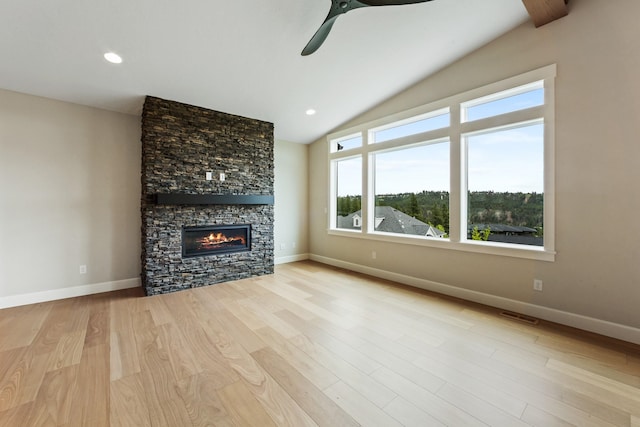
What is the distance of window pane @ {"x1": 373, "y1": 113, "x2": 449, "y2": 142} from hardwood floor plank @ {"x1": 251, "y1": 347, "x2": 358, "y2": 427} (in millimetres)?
3651

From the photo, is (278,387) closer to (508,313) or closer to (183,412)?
(183,412)

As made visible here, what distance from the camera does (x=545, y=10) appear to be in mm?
2750

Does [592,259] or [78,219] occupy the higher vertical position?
[78,219]

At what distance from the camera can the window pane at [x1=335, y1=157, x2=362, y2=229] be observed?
5211 millimetres

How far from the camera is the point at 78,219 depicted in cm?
374

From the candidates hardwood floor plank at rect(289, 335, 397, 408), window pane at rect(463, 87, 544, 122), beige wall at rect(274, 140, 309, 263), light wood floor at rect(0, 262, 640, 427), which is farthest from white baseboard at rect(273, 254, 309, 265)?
window pane at rect(463, 87, 544, 122)

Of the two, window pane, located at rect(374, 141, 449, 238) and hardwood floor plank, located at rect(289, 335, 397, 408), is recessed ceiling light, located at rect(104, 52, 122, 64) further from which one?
window pane, located at rect(374, 141, 449, 238)

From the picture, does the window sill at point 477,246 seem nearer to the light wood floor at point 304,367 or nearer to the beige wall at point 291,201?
the light wood floor at point 304,367

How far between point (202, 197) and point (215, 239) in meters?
0.78

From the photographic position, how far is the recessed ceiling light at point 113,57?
281 centimetres

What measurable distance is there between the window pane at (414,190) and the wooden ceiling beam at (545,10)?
156cm

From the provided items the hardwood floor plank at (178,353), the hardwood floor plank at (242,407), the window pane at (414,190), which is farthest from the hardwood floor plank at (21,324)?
the window pane at (414,190)

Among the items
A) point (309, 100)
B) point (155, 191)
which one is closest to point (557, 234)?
point (309, 100)

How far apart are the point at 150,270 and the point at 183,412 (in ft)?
8.72
